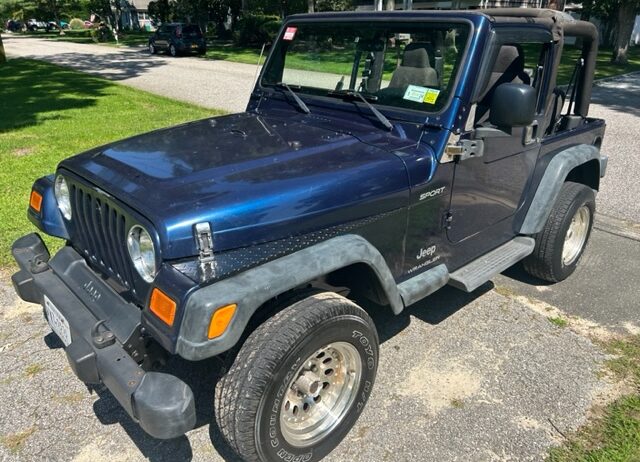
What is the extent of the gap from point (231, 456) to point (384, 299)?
3.44 feet

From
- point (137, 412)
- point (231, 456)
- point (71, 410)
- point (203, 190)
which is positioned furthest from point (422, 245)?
point (71, 410)

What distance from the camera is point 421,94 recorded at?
112 inches

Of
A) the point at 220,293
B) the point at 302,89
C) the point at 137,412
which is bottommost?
the point at 137,412

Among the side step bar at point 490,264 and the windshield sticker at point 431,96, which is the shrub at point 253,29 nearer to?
the side step bar at point 490,264

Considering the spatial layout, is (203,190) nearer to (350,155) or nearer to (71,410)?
(350,155)

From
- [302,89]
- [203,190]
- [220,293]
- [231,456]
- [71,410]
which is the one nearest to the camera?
[220,293]

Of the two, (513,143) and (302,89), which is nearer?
(513,143)

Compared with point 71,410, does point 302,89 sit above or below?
above

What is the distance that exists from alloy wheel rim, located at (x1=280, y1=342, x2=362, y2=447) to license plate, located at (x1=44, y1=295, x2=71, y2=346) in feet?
3.39

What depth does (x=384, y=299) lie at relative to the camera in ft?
8.41

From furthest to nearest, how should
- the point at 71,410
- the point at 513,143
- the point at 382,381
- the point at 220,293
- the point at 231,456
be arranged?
the point at 513,143, the point at 382,381, the point at 71,410, the point at 231,456, the point at 220,293

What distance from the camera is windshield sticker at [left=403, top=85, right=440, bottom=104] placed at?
9.20 ft

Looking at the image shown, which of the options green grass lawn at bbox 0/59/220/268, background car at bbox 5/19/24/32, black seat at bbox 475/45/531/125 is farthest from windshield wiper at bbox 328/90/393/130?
background car at bbox 5/19/24/32

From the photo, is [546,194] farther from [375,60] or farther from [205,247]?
[205,247]
